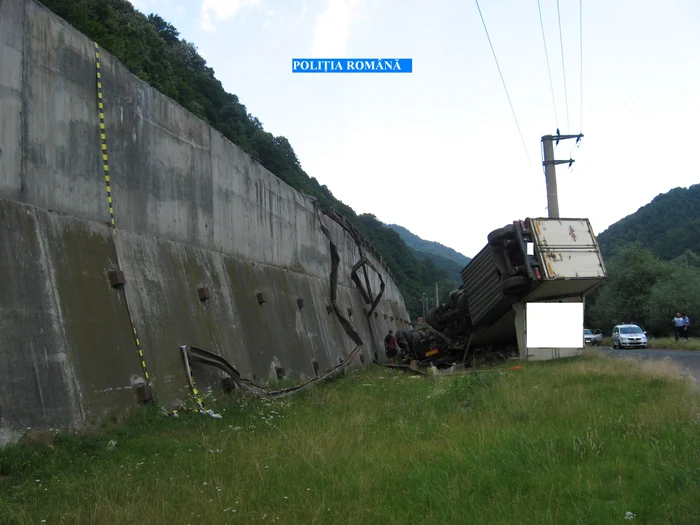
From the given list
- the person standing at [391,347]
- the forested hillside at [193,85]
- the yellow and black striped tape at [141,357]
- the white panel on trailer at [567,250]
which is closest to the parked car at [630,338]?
the person standing at [391,347]

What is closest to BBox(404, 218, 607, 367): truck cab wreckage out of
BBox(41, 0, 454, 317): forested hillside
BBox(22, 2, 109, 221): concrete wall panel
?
BBox(22, 2, 109, 221): concrete wall panel

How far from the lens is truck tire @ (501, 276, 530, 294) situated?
14.3 metres

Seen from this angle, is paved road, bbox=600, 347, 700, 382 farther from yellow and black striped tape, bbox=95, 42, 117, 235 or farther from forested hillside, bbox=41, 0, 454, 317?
forested hillside, bbox=41, 0, 454, 317

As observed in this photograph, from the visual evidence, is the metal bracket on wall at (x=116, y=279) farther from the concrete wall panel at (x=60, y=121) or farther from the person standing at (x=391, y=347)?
the person standing at (x=391, y=347)

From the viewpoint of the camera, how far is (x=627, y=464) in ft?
15.6

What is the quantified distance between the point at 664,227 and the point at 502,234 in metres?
68.9

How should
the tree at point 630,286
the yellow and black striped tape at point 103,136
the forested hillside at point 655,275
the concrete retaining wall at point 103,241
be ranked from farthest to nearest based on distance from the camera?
the tree at point 630,286 → the forested hillside at point 655,275 → the yellow and black striped tape at point 103,136 → the concrete retaining wall at point 103,241

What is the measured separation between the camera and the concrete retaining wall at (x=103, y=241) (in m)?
5.77

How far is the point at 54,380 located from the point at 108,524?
2.38 meters

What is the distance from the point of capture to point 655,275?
4656 centimetres

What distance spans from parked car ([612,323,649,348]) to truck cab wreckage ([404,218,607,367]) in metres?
14.2

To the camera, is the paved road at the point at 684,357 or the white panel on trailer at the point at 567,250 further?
the white panel on trailer at the point at 567,250

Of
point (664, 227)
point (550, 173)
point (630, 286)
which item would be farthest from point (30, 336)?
point (664, 227)

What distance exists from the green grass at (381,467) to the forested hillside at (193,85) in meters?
23.3
